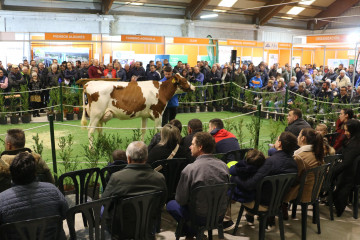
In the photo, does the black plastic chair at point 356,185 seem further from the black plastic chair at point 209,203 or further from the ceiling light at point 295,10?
the ceiling light at point 295,10

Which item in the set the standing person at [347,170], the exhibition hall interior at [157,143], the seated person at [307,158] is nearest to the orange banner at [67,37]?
the exhibition hall interior at [157,143]

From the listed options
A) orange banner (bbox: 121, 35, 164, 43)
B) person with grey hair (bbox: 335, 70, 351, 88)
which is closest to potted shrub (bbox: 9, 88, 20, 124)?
orange banner (bbox: 121, 35, 164, 43)

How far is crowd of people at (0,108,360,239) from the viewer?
287cm

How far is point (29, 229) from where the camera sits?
2525 mm

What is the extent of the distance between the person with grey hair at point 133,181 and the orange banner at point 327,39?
35.8ft

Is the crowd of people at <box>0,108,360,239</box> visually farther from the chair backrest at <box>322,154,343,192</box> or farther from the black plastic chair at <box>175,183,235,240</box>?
the chair backrest at <box>322,154,343,192</box>

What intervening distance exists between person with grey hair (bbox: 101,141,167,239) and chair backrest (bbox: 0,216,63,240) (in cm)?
63

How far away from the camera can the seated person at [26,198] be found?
2768 millimetres

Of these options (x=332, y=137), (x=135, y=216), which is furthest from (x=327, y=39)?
(x=135, y=216)

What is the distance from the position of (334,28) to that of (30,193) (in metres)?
31.4

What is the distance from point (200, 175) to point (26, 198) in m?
1.52

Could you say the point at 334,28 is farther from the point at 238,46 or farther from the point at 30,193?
the point at 30,193

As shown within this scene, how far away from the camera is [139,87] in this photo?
328 inches

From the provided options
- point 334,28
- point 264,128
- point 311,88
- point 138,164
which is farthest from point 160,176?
point 334,28
